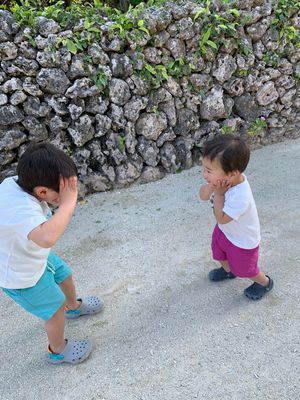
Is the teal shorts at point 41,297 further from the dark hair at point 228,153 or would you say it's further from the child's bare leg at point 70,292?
the dark hair at point 228,153

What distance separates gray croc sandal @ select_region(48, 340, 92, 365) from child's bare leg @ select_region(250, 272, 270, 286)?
1010 mm

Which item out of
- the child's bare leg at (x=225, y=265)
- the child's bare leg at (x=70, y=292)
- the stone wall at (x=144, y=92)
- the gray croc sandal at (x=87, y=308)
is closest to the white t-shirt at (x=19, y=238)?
the child's bare leg at (x=70, y=292)

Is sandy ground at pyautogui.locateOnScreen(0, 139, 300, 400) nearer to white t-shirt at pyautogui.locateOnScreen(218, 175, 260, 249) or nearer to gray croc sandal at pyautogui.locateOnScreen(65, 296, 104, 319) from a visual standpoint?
gray croc sandal at pyautogui.locateOnScreen(65, 296, 104, 319)

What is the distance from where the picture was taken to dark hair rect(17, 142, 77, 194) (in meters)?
1.56

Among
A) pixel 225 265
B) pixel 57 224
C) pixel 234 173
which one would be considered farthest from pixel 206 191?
pixel 57 224

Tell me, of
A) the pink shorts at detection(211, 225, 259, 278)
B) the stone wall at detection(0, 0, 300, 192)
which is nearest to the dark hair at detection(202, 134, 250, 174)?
the pink shorts at detection(211, 225, 259, 278)

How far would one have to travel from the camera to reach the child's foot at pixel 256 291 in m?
2.31

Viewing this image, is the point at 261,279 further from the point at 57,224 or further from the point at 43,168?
the point at 43,168

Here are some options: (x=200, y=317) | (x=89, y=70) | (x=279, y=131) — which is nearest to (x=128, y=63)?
(x=89, y=70)

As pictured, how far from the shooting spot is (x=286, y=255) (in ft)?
8.82

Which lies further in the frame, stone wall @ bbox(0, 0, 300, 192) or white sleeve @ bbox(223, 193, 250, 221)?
stone wall @ bbox(0, 0, 300, 192)

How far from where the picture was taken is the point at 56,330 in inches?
75.8

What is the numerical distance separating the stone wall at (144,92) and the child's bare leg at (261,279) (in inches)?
67.1

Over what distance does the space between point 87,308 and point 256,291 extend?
1.01m
